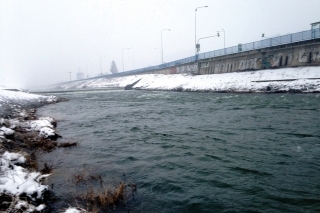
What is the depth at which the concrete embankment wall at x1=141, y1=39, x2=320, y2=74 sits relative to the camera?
30906 mm

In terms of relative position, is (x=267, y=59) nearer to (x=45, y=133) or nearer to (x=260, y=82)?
(x=260, y=82)

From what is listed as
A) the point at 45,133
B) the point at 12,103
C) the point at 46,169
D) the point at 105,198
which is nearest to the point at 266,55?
the point at 45,133

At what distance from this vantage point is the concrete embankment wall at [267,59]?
3091 cm

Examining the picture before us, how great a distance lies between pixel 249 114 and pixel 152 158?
11.2m

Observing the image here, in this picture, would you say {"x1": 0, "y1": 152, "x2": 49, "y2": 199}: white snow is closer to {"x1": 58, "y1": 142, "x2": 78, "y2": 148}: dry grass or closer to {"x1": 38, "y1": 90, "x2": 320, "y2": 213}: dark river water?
{"x1": 38, "y1": 90, "x2": 320, "y2": 213}: dark river water

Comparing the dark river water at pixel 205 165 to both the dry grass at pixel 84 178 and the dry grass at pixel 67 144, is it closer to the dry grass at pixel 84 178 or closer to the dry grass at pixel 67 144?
the dry grass at pixel 84 178

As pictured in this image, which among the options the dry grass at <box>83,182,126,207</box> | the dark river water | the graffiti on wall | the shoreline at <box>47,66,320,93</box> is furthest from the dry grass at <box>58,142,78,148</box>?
the graffiti on wall

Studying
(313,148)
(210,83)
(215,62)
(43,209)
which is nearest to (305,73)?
(210,83)

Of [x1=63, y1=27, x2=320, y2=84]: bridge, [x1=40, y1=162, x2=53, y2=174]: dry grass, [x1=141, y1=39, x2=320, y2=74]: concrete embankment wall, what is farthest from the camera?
[x1=63, y1=27, x2=320, y2=84]: bridge

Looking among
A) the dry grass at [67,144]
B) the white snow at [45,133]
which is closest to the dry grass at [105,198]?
the dry grass at [67,144]

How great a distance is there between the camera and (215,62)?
47781mm

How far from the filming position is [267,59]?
121ft

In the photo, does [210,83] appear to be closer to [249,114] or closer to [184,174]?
[249,114]

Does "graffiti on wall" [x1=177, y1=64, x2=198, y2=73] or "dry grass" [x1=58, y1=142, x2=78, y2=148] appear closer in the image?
"dry grass" [x1=58, y1=142, x2=78, y2=148]
